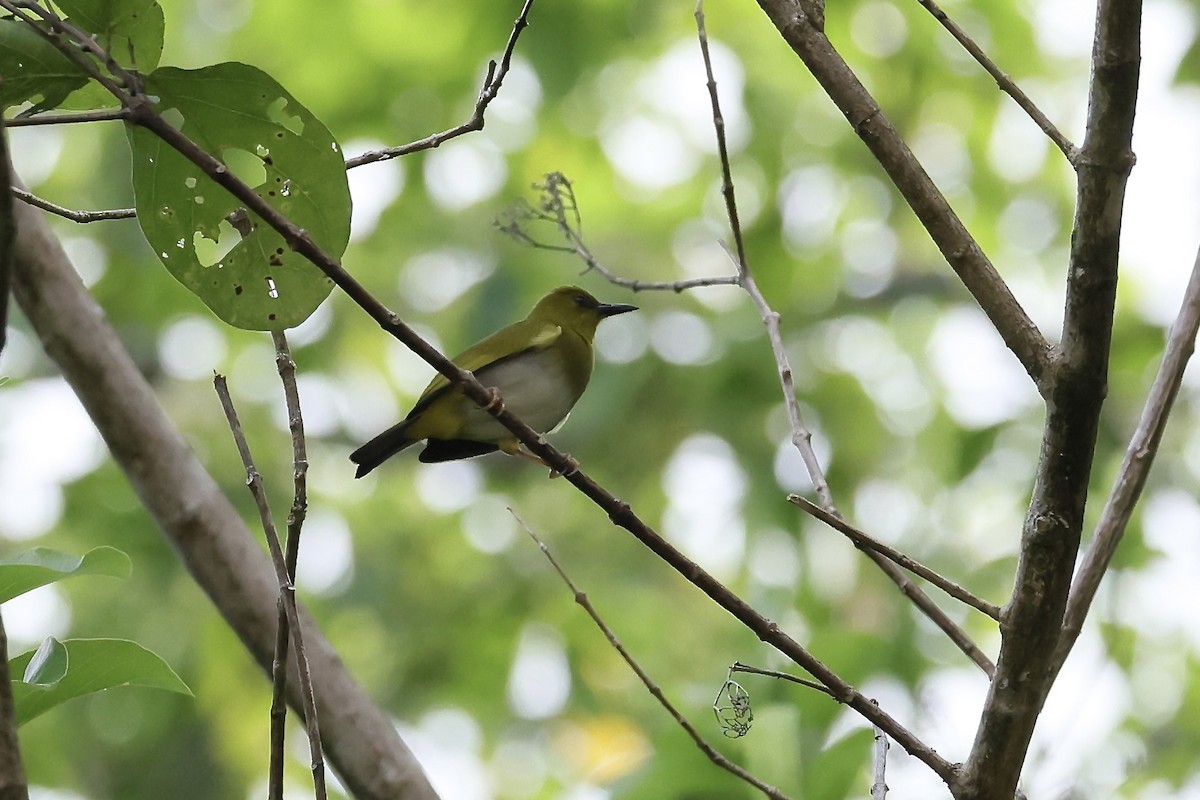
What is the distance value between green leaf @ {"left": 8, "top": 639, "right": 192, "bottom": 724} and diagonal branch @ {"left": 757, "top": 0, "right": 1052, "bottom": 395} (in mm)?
1189

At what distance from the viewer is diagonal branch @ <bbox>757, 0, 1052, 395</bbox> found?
161 centimetres

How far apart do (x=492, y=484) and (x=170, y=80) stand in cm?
603

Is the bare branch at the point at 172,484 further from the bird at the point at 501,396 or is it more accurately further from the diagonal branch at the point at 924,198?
the diagonal branch at the point at 924,198

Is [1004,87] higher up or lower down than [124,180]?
lower down

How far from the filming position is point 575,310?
15.2ft

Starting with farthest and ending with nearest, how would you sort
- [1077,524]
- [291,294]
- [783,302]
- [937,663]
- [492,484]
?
1. [492,484]
2. [783,302]
3. [937,663]
4. [291,294]
5. [1077,524]

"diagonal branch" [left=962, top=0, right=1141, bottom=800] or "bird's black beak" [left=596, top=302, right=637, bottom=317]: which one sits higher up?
"bird's black beak" [left=596, top=302, right=637, bottom=317]

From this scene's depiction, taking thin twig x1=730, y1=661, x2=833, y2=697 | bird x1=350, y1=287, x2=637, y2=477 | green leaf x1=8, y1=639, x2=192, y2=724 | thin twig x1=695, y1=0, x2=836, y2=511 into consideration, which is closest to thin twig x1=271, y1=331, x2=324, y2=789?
green leaf x1=8, y1=639, x2=192, y2=724

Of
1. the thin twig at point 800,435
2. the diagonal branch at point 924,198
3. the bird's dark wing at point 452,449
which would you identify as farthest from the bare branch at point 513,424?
the bird's dark wing at point 452,449

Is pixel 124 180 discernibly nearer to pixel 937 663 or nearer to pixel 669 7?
pixel 669 7

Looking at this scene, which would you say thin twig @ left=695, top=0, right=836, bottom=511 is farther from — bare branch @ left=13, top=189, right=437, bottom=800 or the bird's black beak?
the bird's black beak

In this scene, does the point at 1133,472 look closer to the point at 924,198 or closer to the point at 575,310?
the point at 924,198

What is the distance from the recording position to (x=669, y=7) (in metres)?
6.36

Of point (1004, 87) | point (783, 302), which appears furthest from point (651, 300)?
point (1004, 87)
